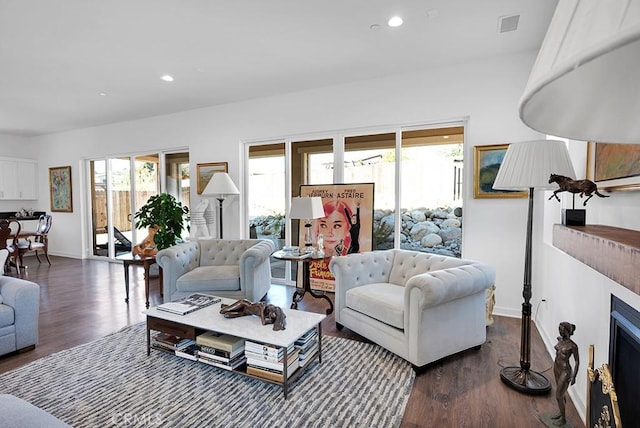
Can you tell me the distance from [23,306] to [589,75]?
3.87 m

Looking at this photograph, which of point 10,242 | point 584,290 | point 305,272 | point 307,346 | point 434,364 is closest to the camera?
point 584,290

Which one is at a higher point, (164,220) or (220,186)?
(220,186)

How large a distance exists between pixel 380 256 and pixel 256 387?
68.4 inches

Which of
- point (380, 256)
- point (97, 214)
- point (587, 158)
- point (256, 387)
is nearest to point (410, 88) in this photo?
point (380, 256)

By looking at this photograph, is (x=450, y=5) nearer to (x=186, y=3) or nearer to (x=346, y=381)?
(x=186, y=3)

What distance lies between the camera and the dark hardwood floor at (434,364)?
2168 millimetres

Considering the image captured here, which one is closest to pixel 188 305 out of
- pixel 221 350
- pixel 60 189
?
pixel 221 350

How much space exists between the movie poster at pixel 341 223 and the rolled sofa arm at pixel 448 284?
6.46ft

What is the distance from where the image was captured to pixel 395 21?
307 cm

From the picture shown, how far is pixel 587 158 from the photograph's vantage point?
7.31ft

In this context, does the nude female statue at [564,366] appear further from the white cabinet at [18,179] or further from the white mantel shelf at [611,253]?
the white cabinet at [18,179]

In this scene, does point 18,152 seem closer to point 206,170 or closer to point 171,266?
point 206,170

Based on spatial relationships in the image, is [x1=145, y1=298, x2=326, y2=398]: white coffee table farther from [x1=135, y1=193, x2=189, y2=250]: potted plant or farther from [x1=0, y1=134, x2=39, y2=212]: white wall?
[x1=0, y1=134, x2=39, y2=212]: white wall

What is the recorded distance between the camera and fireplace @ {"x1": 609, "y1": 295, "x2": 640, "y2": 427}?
1.44m
